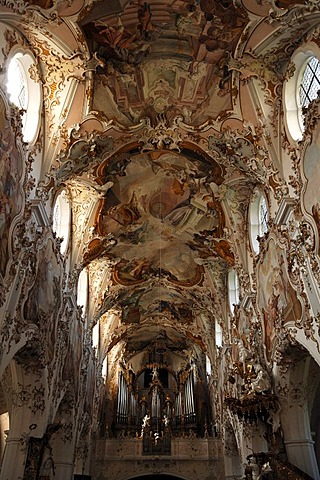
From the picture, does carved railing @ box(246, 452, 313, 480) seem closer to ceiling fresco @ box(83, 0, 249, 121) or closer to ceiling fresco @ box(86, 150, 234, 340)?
ceiling fresco @ box(86, 150, 234, 340)

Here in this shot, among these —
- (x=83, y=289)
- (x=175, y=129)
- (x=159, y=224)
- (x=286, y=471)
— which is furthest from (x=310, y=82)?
(x=83, y=289)

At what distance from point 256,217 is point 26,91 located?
8.84m

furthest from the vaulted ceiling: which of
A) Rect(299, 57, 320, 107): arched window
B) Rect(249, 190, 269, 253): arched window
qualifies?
Rect(299, 57, 320, 107): arched window

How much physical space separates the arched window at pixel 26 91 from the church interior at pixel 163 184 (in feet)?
0.17

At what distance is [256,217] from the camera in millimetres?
15898

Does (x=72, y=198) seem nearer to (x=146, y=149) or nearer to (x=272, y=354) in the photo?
(x=146, y=149)

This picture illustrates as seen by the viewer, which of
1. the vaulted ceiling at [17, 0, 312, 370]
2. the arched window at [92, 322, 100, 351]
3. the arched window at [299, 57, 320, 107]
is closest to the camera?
the arched window at [299, 57, 320, 107]

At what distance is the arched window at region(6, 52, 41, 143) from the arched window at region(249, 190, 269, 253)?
7.83 m

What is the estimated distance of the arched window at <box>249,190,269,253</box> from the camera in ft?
50.4

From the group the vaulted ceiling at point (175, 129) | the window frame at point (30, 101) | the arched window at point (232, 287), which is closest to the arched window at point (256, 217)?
the vaulted ceiling at point (175, 129)

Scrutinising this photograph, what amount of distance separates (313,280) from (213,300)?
11.9m

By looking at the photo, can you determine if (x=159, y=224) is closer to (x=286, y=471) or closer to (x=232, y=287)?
(x=232, y=287)

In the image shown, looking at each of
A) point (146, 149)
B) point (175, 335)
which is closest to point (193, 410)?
point (175, 335)

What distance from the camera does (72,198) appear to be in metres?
16.3
